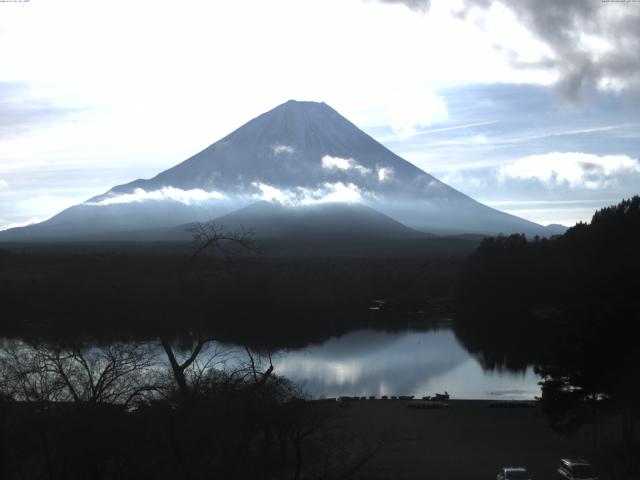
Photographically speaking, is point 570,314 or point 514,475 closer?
point 514,475

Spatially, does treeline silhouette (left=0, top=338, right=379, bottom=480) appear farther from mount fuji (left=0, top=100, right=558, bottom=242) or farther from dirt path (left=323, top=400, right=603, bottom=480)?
mount fuji (left=0, top=100, right=558, bottom=242)

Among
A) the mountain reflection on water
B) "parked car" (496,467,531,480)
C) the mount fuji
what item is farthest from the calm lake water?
the mount fuji

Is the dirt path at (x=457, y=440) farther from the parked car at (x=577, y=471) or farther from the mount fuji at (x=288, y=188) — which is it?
the mount fuji at (x=288, y=188)

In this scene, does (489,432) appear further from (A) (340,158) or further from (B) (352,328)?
(A) (340,158)

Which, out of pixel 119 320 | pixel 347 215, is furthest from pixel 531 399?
pixel 347 215

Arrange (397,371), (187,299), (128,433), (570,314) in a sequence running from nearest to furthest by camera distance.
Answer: (128,433), (187,299), (570,314), (397,371)

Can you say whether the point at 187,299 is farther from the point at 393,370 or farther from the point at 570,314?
the point at 393,370

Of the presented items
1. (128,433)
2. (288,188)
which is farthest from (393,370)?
(288,188)
